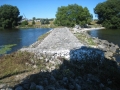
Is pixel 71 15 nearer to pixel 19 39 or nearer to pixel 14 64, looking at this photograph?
pixel 19 39

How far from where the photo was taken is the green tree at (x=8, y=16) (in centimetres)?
9127

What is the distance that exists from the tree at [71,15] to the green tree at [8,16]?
113 ft

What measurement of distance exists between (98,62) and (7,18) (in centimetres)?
9008

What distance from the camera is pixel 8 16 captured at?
94750 mm

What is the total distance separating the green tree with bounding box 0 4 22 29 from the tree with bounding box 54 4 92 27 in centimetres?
3439

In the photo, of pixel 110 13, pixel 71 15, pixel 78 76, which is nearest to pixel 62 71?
pixel 78 76

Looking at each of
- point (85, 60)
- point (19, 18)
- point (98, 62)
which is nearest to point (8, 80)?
point (85, 60)

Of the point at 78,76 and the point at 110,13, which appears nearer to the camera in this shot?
the point at 78,76

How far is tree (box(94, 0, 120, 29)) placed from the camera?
75.8 meters

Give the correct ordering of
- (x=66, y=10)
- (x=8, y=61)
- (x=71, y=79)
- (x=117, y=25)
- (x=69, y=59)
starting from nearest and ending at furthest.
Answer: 1. (x=71, y=79)
2. (x=8, y=61)
3. (x=69, y=59)
4. (x=66, y=10)
5. (x=117, y=25)

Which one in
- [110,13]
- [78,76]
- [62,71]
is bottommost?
[78,76]

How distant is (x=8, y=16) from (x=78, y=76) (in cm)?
9232

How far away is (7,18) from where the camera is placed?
309 ft

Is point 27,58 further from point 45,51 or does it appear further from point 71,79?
point 71,79
